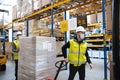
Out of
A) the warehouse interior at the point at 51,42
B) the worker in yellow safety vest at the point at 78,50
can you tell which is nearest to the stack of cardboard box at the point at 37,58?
the warehouse interior at the point at 51,42

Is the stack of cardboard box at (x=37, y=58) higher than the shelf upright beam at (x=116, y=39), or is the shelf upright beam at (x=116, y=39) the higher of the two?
the shelf upright beam at (x=116, y=39)

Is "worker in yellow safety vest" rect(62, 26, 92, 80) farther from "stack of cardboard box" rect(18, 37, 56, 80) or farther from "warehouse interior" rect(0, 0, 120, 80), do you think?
"stack of cardboard box" rect(18, 37, 56, 80)

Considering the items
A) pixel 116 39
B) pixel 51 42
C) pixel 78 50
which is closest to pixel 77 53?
pixel 78 50

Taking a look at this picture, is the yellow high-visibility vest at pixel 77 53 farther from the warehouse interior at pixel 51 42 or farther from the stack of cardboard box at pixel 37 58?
the stack of cardboard box at pixel 37 58

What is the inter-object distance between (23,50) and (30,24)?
4.42m

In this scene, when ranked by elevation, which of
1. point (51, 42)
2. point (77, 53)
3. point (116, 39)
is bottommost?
point (77, 53)

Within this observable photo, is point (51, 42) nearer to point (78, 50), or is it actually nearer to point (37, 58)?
point (37, 58)

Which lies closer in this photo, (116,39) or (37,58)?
(116,39)

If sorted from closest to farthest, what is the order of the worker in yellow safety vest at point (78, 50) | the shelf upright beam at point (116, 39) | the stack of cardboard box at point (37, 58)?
1. the shelf upright beam at point (116, 39)
2. the worker in yellow safety vest at point (78, 50)
3. the stack of cardboard box at point (37, 58)

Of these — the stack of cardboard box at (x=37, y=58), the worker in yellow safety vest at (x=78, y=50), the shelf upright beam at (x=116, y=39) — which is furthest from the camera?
the stack of cardboard box at (x=37, y=58)

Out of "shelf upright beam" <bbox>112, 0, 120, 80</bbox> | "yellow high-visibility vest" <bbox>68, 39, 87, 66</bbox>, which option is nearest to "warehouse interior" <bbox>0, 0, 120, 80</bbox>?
"shelf upright beam" <bbox>112, 0, 120, 80</bbox>

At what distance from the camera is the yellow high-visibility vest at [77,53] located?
168 inches

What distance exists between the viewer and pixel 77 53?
4.27 metres

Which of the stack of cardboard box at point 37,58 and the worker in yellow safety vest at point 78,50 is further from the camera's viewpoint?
the stack of cardboard box at point 37,58
